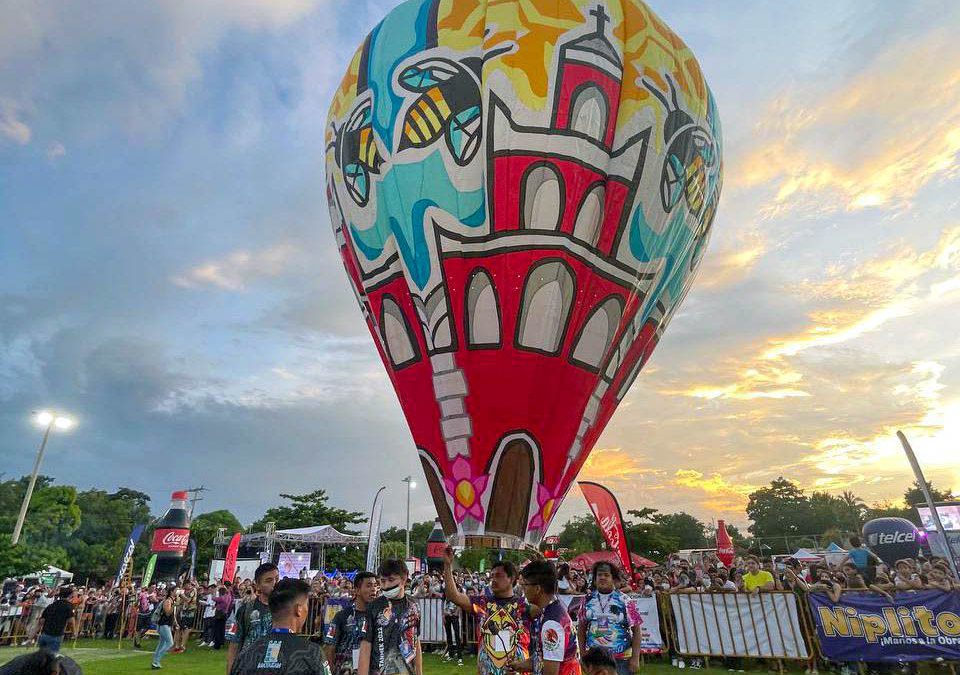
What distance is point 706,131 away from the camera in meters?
11.4

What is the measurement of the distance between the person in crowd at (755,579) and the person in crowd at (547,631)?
25.8 ft

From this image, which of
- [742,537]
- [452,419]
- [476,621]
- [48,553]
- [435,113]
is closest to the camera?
[452,419]

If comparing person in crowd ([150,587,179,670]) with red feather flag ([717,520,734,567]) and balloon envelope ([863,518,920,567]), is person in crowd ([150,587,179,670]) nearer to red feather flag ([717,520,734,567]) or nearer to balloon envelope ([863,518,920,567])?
red feather flag ([717,520,734,567])

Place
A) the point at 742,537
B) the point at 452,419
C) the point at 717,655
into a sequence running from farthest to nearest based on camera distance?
1. the point at 742,537
2. the point at 717,655
3. the point at 452,419

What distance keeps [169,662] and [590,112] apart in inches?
537

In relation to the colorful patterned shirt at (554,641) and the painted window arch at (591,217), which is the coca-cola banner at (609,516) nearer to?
the painted window arch at (591,217)

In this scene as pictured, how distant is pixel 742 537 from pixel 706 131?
102 metres

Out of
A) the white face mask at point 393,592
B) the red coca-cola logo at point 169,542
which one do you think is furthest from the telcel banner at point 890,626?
the red coca-cola logo at point 169,542

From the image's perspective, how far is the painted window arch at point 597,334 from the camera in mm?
9430

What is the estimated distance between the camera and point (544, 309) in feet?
30.1

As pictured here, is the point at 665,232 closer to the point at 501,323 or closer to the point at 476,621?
the point at 501,323

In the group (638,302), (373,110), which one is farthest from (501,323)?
(373,110)

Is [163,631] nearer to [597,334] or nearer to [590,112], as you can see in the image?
[597,334]

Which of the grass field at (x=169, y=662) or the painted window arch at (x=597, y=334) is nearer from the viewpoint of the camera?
the painted window arch at (x=597, y=334)
